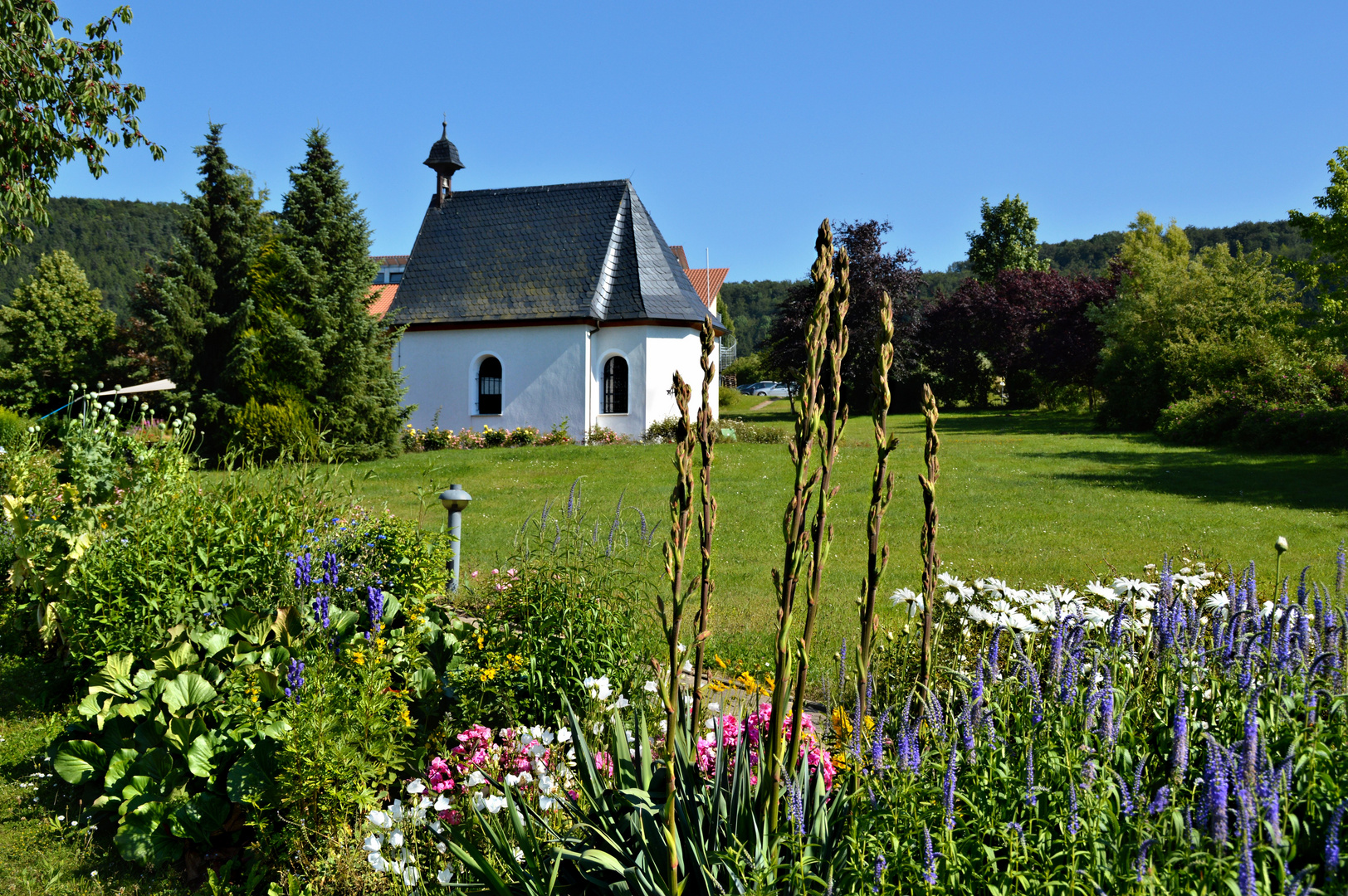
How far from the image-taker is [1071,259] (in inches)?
3346

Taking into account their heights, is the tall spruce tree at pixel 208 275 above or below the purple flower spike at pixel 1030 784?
above

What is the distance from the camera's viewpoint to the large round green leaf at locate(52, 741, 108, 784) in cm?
392

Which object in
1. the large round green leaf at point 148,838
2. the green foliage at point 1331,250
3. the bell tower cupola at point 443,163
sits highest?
the bell tower cupola at point 443,163

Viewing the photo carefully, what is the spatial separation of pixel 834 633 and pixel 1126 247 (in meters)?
36.5

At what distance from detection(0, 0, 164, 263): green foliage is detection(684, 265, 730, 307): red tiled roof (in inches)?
1051

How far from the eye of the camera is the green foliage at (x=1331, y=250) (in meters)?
13.5

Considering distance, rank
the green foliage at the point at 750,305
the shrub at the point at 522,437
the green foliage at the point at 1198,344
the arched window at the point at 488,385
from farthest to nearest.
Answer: the green foliage at the point at 750,305 → the arched window at the point at 488,385 → the shrub at the point at 522,437 → the green foliage at the point at 1198,344

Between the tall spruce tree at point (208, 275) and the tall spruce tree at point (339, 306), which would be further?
the tall spruce tree at point (208, 275)

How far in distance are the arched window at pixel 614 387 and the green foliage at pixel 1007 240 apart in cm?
3366

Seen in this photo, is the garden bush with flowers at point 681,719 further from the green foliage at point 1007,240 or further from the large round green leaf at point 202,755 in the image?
the green foliage at point 1007,240

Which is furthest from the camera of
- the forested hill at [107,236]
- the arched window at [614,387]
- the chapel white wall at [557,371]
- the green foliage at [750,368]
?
the forested hill at [107,236]

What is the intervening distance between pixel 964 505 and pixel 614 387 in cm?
1383

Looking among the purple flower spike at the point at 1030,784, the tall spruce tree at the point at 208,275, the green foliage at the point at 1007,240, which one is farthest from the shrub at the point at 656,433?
the green foliage at the point at 1007,240

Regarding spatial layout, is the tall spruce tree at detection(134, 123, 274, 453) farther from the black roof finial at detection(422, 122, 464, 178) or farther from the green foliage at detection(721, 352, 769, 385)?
the green foliage at detection(721, 352, 769, 385)
